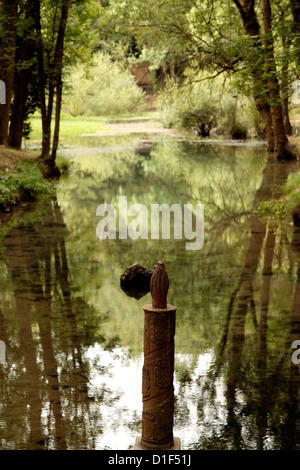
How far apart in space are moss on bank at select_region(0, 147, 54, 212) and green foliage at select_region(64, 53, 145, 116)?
A: 35.8m

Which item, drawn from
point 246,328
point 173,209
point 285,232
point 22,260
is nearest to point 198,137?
point 173,209

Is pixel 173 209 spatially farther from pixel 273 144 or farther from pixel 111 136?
pixel 111 136

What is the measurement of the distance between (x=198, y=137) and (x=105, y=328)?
112 ft

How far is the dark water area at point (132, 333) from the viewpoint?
17.3 feet

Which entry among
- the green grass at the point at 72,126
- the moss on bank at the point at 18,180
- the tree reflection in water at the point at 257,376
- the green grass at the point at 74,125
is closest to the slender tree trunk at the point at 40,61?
the moss on bank at the point at 18,180

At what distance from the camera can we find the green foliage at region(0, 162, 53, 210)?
1598 cm

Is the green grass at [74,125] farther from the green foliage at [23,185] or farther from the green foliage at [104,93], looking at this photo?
the green foliage at [23,185]

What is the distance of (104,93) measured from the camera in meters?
59.2

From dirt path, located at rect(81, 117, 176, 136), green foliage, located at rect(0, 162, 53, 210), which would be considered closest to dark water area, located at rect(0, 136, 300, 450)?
green foliage, located at rect(0, 162, 53, 210)

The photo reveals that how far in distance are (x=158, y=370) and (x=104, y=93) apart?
5655cm

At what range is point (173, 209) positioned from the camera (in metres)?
16.6

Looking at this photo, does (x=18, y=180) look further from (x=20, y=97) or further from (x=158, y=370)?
(x=158, y=370)

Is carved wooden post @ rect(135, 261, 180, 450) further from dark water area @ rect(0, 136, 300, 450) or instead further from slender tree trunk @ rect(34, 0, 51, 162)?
slender tree trunk @ rect(34, 0, 51, 162)
